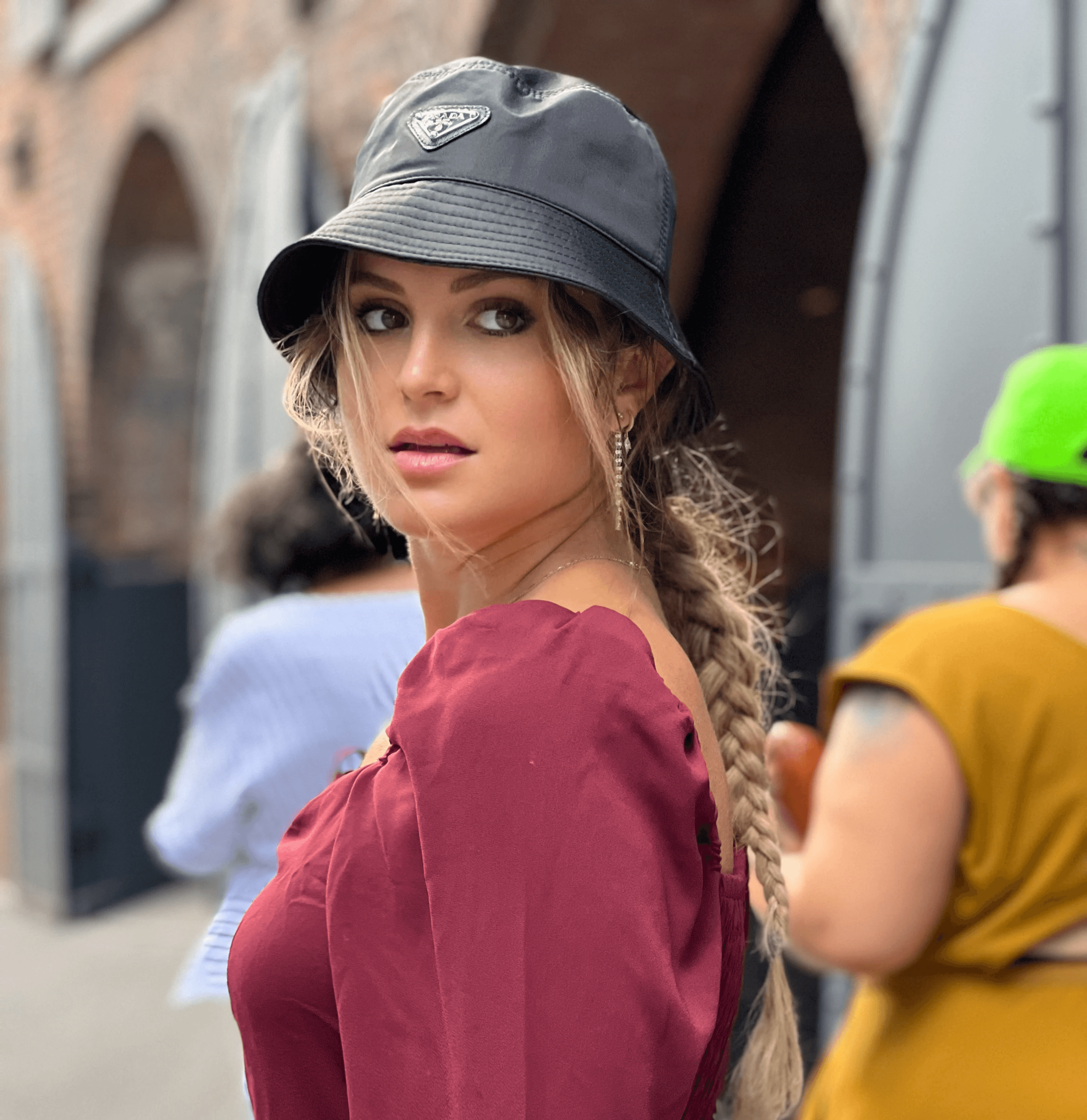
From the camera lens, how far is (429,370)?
2.40ft

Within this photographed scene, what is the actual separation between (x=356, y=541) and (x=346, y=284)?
924 mm

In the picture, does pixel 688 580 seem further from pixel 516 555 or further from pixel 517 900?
pixel 517 900

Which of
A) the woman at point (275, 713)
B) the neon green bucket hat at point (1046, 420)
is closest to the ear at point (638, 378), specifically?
the woman at point (275, 713)

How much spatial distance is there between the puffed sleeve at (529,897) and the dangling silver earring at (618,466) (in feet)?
0.42

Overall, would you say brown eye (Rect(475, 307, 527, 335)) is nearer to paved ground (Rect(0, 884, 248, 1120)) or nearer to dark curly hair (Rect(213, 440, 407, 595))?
dark curly hair (Rect(213, 440, 407, 595))

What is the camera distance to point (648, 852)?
63 centimetres

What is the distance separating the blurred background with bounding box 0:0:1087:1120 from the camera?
1.87 m

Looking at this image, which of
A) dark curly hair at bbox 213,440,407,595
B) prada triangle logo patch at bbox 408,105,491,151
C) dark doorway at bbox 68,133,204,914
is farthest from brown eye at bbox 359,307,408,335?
dark doorway at bbox 68,133,204,914

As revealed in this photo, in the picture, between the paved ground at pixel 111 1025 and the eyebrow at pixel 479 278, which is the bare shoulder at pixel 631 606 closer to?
the eyebrow at pixel 479 278

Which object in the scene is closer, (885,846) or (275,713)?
(885,846)

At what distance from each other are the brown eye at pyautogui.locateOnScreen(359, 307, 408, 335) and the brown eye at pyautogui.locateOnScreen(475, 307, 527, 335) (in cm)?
6

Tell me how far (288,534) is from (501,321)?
105 centimetres

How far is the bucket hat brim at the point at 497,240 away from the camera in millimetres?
693

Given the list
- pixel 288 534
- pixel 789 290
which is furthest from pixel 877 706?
pixel 789 290
